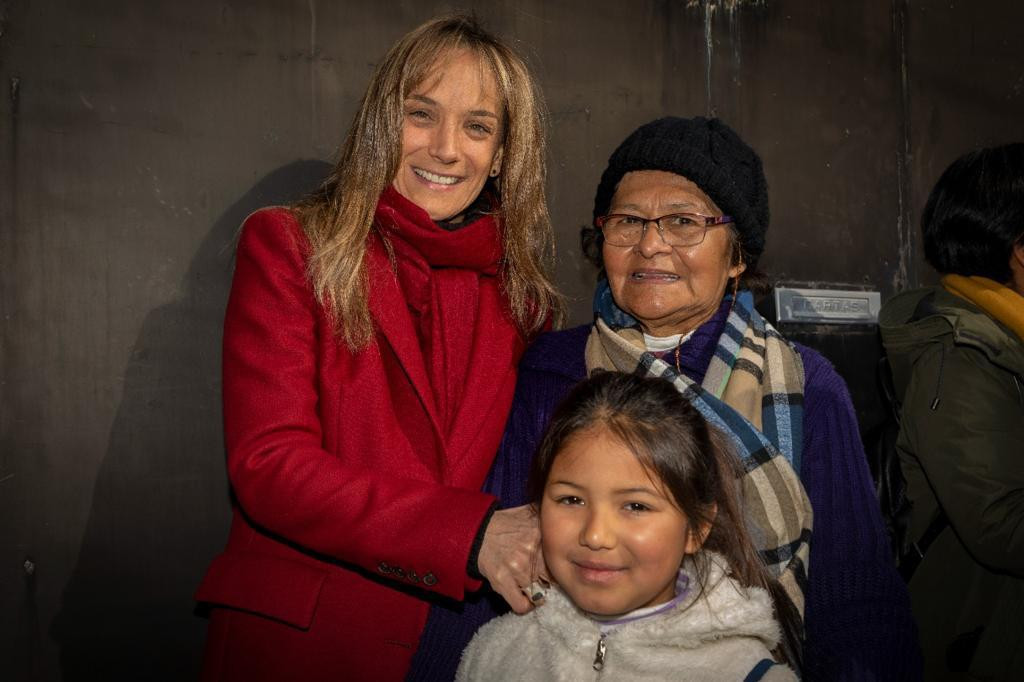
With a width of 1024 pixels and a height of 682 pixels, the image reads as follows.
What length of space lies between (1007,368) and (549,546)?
1317 millimetres

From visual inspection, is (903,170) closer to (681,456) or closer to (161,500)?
(681,456)

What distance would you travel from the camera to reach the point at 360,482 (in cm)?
152

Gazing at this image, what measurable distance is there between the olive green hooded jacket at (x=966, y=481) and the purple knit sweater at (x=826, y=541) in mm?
441

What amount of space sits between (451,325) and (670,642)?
80 cm

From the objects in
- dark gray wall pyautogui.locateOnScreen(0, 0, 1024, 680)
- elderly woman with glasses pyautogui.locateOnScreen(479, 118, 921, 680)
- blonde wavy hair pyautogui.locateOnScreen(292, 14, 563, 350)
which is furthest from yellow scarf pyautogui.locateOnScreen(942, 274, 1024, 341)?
dark gray wall pyautogui.locateOnScreen(0, 0, 1024, 680)

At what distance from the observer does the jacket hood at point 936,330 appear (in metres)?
2.09

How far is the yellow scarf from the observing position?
2.21 metres

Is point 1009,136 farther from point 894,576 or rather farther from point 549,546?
point 549,546

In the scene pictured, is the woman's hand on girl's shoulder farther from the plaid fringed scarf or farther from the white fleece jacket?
the plaid fringed scarf

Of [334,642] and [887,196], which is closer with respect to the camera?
[334,642]

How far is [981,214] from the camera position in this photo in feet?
7.73

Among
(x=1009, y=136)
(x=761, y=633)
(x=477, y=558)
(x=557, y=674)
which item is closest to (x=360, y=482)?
(x=477, y=558)

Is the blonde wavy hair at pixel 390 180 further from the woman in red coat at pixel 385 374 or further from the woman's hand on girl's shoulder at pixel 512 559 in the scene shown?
the woman's hand on girl's shoulder at pixel 512 559

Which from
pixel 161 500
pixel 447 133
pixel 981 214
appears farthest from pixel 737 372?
pixel 161 500
